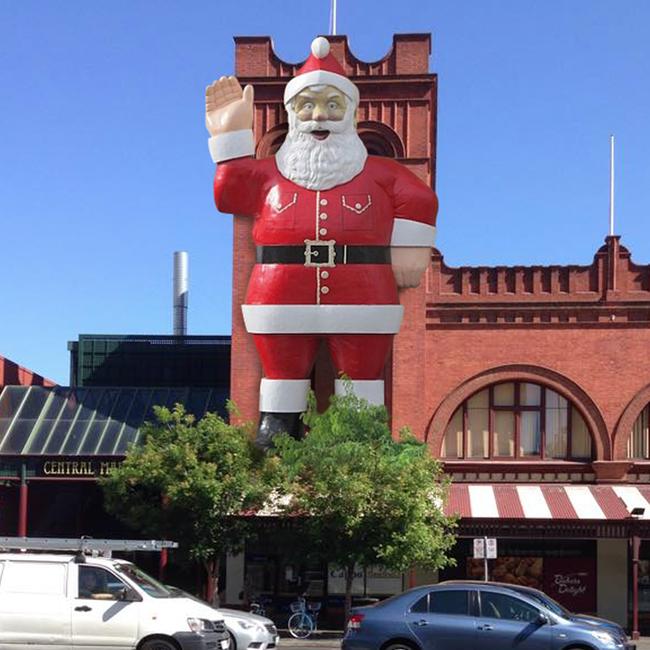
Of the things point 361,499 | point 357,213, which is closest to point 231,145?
point 357,213

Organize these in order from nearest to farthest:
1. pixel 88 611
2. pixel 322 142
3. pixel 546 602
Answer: pixel 88 611 → pixel 546 602 → pixel 322 142

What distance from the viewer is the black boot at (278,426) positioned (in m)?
27.6

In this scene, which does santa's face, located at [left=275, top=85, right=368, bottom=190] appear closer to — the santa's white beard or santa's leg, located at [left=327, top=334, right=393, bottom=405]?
the santa's white beard

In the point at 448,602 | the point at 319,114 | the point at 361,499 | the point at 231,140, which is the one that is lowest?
the point at 448,602

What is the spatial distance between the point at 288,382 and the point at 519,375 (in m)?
5.97

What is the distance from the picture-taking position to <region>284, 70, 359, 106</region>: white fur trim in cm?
2770

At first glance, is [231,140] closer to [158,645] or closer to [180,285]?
[158,645]

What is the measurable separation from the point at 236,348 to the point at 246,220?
3.29 metres

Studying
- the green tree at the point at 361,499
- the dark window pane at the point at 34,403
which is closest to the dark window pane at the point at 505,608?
the green tree at the point at 361,499

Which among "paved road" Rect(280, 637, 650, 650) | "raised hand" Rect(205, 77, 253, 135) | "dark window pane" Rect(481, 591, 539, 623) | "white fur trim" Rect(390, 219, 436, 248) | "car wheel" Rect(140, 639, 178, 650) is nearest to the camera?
"car wheel" Rect(140, 639, 178, 650)

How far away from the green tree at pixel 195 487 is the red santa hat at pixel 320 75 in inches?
332

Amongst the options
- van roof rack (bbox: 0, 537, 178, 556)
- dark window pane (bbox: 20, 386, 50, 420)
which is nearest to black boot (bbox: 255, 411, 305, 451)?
dark window pane (bbox: 20, 386, 50, 420)

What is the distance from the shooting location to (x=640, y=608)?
2856 cm

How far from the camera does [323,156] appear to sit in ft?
91.0
